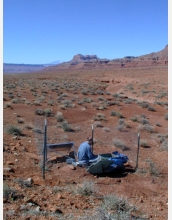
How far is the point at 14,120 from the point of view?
588 inches

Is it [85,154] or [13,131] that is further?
[13,131]

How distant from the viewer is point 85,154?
319 inches

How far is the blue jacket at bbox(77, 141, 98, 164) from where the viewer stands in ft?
26.2

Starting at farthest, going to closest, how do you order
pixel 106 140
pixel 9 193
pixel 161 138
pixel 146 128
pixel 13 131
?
pixel 146 128
pixel 161 138
pixel 106 140
pixel 13 131
pixel 9 193

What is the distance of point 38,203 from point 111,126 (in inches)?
425

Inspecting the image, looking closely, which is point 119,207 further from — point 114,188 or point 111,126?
point 111,126

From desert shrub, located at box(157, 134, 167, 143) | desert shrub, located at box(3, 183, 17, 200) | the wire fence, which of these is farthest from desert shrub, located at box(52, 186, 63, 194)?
desert shrub, located at box(157, 134, 167, 143)

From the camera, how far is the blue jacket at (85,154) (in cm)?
798

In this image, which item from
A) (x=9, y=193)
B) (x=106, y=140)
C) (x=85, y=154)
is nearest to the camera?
(x=9, y=193)

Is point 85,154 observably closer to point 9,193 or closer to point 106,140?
point 9,193

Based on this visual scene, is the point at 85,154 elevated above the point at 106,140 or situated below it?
above

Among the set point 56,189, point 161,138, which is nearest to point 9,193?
point 56,189

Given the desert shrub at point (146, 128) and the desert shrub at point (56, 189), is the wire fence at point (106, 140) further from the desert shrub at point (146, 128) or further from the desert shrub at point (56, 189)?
the desert shrub at point (56, 189)

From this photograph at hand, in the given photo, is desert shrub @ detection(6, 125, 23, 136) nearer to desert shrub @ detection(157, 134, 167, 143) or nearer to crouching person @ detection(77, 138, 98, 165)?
crouching person @ detection(77, 138, 98, 165)
